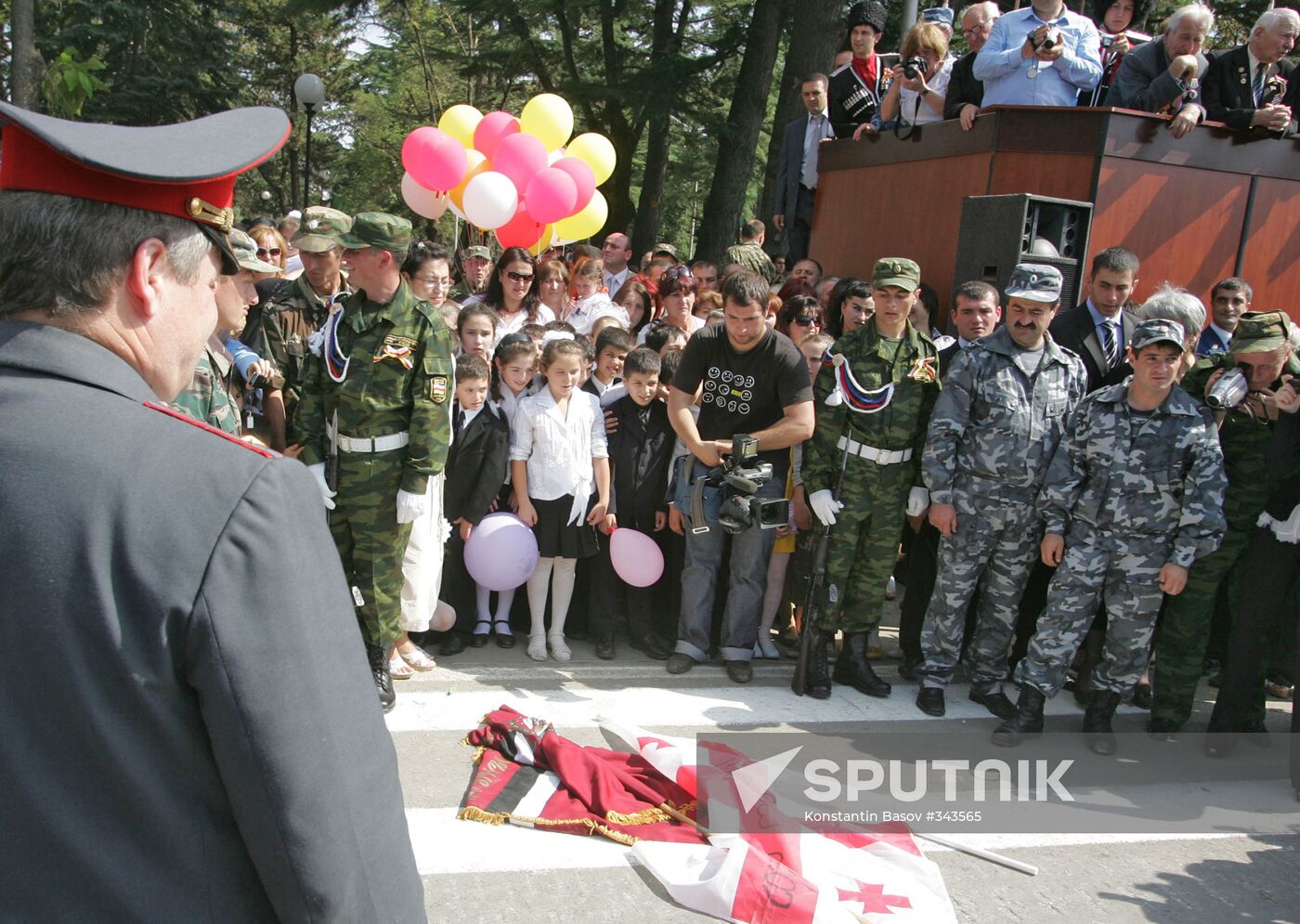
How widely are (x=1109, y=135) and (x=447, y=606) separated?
4.89 m

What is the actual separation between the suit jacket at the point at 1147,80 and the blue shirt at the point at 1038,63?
0.22 m

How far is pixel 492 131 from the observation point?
28.9 feet

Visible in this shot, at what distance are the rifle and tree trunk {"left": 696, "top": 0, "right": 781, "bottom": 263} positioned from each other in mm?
10008

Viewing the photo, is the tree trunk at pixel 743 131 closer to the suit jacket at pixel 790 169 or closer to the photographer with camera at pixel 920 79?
the suit jacket at pixel 790 169

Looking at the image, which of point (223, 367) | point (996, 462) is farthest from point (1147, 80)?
point (223, 367)

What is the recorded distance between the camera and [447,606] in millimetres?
5520

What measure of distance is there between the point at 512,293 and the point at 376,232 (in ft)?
6.85

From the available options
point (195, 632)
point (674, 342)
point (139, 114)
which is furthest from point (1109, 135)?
point (139, 114)

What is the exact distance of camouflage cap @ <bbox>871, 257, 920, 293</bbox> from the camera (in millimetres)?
5203

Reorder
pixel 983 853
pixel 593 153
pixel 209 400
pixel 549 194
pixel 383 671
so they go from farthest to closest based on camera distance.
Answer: pixel 593 153 → pixel 549 194 → pixel 383 671 → pixel 209 400 → pixel 983 853

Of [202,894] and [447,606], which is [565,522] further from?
[202,894]

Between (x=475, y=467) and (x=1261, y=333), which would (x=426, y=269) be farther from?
(x=1261, y=333)

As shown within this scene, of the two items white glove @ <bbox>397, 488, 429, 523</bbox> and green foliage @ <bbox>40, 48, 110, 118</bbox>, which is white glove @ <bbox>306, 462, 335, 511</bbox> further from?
green foliage @ <bbox>40, 48, 110, 118</bbox>

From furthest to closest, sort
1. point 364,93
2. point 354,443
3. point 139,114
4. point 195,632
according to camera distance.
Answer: point 364,93 → point 139,114 → point 354,443 → point 195,632
